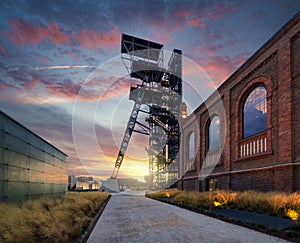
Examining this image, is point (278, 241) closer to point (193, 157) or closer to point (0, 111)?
point (0, 111)

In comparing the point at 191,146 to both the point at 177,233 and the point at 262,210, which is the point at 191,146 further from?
the point at 177,233

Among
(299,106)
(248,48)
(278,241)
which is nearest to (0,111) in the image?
(278,241)

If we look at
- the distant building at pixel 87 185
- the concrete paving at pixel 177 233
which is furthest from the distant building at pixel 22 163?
the distant building at pixel 87 185

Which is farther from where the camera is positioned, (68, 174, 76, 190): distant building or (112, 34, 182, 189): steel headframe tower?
(68, 174, 76, 190): distant building

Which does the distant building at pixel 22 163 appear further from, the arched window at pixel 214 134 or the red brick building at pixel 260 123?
the arched window at pixel 214 134

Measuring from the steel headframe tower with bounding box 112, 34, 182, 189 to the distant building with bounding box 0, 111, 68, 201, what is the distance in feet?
77.7

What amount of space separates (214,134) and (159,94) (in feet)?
62.6

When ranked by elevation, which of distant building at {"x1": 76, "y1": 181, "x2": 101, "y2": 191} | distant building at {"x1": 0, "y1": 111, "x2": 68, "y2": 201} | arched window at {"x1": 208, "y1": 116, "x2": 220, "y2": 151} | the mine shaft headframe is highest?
the mine shaft headframe

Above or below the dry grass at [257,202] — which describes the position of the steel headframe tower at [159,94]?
above

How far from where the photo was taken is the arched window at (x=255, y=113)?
1661cm

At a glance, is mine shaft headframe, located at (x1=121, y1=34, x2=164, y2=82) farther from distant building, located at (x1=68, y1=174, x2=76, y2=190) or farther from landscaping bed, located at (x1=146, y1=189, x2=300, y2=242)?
landscaping bed, located at (x1=146, y1=189, x2=300, y2=242)

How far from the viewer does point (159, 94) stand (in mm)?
42562

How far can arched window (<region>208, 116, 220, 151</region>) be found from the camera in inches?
938

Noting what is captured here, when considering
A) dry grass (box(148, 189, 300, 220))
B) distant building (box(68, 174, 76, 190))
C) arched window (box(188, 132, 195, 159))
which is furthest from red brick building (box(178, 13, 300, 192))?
distant building (box(68, 174, 76, 190))
